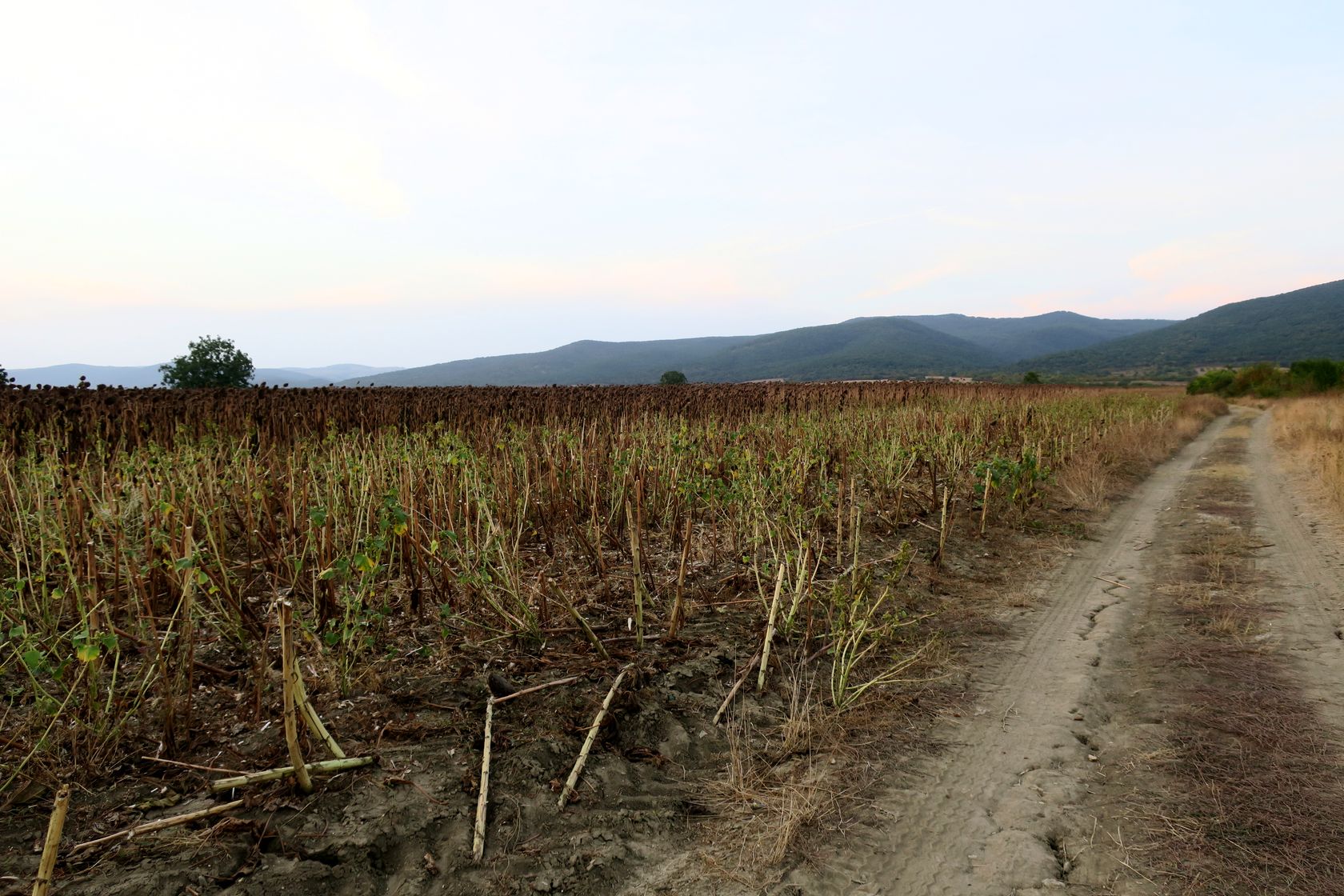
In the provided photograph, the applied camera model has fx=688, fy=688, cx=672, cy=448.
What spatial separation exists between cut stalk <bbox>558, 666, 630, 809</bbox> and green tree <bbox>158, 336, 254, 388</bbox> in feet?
168

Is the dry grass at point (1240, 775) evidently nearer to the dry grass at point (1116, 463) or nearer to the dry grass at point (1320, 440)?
the dry grass at point (1116, 463)

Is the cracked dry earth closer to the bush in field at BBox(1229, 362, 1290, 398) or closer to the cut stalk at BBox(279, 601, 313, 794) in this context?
the cut stalk at BBox(279, 601, 313, 794)

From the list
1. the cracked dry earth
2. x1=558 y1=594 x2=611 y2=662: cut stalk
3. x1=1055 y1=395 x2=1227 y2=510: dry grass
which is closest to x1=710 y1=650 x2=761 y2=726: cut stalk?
x1=558 y1=594 x2=611 y2=662: cut stalk

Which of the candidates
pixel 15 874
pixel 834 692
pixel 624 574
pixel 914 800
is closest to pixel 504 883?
pixel 15 874

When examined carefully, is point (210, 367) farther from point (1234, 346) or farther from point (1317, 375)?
point (1234, 346)

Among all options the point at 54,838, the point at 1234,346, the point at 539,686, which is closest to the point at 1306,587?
the point at 539,686

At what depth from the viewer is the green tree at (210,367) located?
47344 mm

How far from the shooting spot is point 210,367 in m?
48.9

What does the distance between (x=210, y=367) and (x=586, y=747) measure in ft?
186

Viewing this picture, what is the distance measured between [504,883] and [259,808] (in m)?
0.95

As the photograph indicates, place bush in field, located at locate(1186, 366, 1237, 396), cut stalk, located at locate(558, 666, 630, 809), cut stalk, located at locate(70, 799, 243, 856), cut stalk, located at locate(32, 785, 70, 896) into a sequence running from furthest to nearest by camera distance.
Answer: bush in field, located at locate(1186, 366, 1237, 396), cut stalk, located at locate(558, 666, 630, 809), cut stalk, located at locate(70, 799, 243, 856), cut stalk, located at locate(32, 785, 70, 896)

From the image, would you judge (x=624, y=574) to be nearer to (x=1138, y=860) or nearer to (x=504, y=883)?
(x=504, y=883)

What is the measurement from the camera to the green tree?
47.3 m

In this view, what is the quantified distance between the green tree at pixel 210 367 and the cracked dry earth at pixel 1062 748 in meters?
51.5
